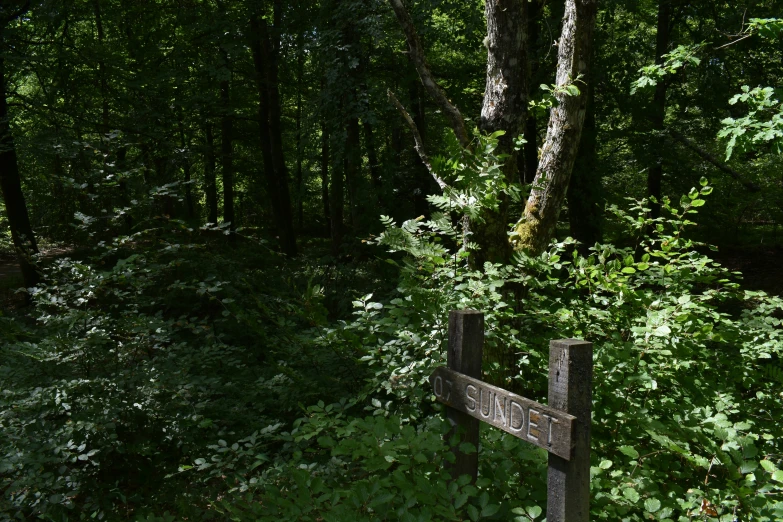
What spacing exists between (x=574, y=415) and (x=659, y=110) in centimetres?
1026

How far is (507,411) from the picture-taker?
2.46 m

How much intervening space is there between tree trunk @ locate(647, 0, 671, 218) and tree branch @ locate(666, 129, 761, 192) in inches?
12.6

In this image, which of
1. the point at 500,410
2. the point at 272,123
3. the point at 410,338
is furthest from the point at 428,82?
the point at 272,123

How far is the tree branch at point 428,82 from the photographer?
4.23 meters

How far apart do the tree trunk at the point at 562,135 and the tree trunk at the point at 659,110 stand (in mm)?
6583

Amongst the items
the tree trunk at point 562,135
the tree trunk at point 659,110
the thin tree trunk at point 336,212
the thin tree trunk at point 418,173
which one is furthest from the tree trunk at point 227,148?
the tree trunk at point 562,135

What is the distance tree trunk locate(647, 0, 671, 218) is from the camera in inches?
402

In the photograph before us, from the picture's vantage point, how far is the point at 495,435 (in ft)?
9.97

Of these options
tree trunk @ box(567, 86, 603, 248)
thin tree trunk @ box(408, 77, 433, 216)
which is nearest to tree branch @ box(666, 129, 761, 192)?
tree trunk @ box(567, 86, 603, 248)

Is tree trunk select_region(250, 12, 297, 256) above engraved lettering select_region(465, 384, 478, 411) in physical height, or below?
above

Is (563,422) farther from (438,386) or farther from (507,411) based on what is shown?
(438,386)

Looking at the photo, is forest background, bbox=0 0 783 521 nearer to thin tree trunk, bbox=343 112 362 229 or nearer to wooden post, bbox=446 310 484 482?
wooden post, bbox=446 310 484 482

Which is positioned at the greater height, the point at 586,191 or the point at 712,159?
the point at 712,159

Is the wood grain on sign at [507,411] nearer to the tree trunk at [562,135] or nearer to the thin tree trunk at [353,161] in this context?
the tree trunk at [562,135]
